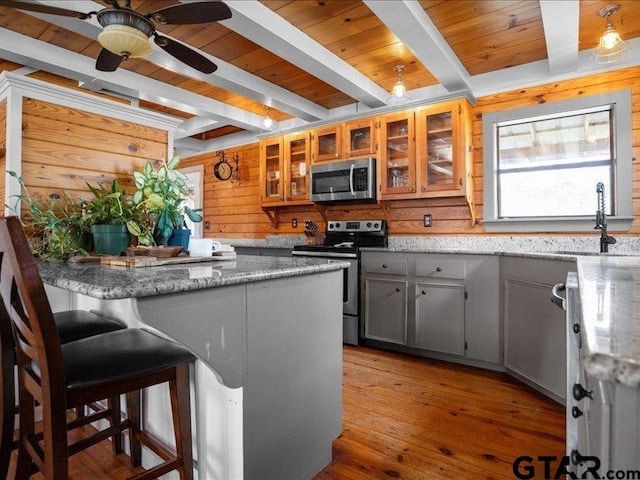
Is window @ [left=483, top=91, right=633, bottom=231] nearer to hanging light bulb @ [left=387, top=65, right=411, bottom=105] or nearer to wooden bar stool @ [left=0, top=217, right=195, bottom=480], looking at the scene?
hanging light bulb @ [left=387, top=65, right=411, bottom=105]

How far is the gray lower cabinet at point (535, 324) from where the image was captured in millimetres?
2137

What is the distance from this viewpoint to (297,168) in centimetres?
417

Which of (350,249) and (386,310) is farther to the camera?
(350,249)

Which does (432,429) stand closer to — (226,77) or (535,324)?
(535,324)

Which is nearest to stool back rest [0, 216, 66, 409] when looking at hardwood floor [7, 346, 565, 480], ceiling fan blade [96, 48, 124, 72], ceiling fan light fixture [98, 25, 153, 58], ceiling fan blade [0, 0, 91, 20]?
hardwood floor [7, 346, 565, 480]

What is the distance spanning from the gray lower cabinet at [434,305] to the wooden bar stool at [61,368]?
6.78 feet

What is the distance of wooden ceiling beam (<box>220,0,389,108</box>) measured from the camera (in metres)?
2.18

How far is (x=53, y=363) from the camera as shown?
0.94m

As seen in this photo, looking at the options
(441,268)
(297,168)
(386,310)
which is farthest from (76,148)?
(441,268)

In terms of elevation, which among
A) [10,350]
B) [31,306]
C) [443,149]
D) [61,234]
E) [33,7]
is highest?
[33,7]

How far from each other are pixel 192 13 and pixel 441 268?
2301 mm

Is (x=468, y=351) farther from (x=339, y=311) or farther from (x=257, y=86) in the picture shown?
(x=257, y=86)

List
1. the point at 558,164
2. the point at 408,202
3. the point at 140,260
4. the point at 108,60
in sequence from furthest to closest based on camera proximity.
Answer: the point at 408,202, the point at 558,164, the point at 108,60, the point at 140,260

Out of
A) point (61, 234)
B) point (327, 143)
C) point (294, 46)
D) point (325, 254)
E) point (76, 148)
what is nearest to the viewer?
point (61, 234)
